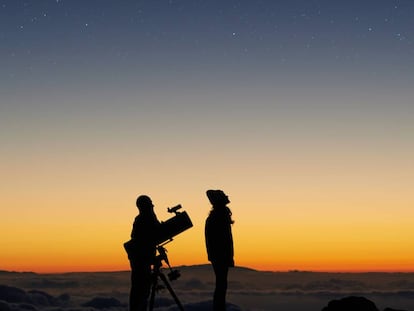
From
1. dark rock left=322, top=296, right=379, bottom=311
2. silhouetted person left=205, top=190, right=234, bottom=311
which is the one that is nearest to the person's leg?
silhouetted person left=205, top=190, right=234, bottom=311

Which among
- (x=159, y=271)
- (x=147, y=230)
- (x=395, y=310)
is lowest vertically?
(x=395, y=310)

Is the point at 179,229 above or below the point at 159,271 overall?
above

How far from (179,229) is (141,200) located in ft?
4.07

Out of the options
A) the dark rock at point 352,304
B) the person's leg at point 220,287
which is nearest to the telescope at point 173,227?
the person's leg at point 220,287

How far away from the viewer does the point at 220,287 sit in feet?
45.2

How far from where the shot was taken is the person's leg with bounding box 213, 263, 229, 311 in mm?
13594

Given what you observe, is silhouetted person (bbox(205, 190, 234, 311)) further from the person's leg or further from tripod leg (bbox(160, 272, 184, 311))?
tripod leg (bbox(160, 272, 184, 311))

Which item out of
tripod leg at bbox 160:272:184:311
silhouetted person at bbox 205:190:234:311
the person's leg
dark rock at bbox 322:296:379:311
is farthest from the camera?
dark rock at bbox 322:296:379:311

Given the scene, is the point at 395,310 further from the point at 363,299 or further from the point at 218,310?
the point at 218,310

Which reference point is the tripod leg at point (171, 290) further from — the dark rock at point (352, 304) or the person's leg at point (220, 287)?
the dark rock at point (352, 304)

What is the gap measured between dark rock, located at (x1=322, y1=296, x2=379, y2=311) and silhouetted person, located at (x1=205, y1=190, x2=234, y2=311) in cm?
450

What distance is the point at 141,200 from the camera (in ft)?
46.0

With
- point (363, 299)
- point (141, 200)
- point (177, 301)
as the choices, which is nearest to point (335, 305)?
point (363, 299)

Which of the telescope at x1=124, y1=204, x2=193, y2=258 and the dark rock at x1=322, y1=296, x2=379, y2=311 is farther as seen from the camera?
the dark rock at x1=322, y1=296, x2=379, y2=311
